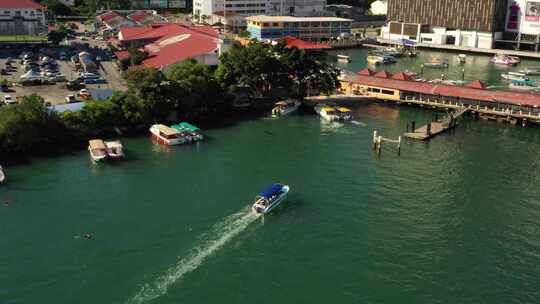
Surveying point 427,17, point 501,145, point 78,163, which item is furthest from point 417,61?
point 78,163

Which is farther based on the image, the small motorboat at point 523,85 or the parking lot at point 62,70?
the small motorboat at point 523,85

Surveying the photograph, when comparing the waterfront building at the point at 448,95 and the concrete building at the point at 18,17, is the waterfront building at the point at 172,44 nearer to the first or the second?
the waterfront building at the point at 448,95

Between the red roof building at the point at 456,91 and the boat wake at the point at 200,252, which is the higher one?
the red roof building at the point at 456,91

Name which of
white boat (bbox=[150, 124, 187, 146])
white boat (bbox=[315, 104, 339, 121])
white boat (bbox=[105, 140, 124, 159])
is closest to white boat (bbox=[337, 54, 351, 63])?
white boat (bbox=[315, 104, 339, 121])

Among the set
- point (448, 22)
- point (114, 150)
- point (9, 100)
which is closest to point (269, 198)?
point (114, 150)

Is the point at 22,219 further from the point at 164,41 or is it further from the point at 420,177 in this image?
the point at 164,41

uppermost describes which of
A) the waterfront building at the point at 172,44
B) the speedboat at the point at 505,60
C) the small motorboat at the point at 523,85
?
the waterfront building at the point at 172,44

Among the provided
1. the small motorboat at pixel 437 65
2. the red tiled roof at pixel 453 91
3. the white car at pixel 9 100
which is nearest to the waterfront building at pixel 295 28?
the small motorboat at pixel 437 65

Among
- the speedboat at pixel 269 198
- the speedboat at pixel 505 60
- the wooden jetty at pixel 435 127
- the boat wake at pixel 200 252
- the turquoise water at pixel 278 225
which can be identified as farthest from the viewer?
the speedboat at pixel 505 60
